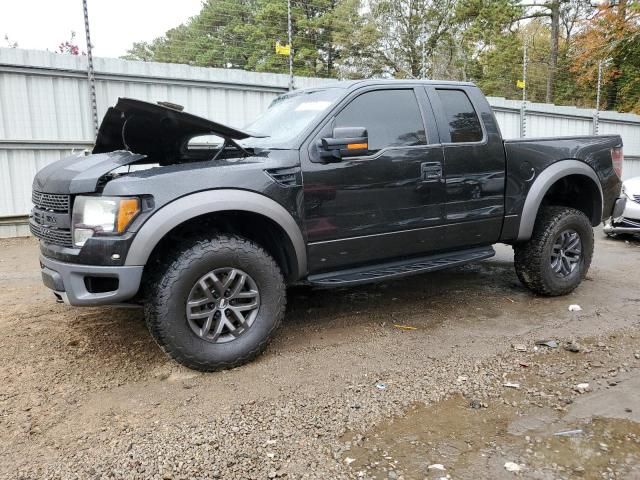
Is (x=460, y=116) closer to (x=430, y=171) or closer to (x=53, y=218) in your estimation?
(x=430, y=171)

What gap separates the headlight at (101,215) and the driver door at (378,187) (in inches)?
45.0

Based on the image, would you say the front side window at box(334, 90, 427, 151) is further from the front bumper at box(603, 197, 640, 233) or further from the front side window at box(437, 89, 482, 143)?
the front bumper at box(603, 197, 640, 233)

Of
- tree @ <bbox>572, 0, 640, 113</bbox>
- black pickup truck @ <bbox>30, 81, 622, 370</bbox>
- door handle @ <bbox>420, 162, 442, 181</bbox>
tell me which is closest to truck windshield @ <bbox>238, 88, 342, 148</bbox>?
black pickup truck @ <bbox>30, 81, 622, 370</bbox>

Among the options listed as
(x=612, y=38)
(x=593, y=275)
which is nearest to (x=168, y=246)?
(x=593, y=275)

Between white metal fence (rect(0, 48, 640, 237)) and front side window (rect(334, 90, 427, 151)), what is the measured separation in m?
5.64

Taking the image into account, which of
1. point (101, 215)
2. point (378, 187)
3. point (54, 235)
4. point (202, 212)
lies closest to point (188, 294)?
point (202, 212)

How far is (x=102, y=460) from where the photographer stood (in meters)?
2.35

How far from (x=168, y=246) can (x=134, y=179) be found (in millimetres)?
505

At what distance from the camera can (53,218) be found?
3.17 m

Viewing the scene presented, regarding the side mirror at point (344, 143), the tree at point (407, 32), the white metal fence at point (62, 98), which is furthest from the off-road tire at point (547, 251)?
the tree at point (407, 32)

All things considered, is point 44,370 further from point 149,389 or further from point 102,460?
point 102,460

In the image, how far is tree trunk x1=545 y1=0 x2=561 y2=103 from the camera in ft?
63.9

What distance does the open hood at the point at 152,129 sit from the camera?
3180 mm

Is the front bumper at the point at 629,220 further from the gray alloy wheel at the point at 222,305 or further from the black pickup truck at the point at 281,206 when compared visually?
the gray alloy wheel at the point at 222,305
